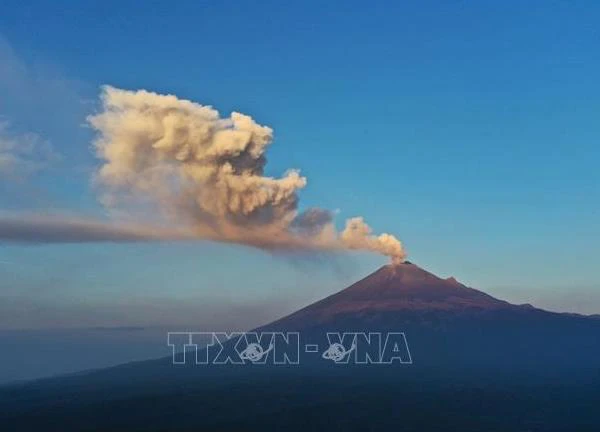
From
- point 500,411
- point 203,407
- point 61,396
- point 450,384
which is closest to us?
point 500,411

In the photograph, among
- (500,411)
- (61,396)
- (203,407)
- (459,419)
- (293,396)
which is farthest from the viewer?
(61,396)

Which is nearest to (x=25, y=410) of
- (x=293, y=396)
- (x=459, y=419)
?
(x=293, y=396)

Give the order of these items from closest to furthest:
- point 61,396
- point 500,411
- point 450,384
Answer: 1. point 500,411
2. point 450,384
3. point 61,396

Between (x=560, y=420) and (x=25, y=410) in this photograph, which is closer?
(x=560, y=420)

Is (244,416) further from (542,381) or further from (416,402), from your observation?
(542,381)

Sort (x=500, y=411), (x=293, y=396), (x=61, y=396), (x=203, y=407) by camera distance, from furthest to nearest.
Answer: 1. (x=61, y=396)
2. (x=293, y=396)
3. (x=203, y=407)
4. (x=500, y=411)

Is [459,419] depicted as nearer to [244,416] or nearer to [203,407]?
[244,416]

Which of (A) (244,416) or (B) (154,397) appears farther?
(B) (154,397)

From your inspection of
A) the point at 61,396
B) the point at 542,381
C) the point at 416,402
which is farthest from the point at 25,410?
the point at 542,381
